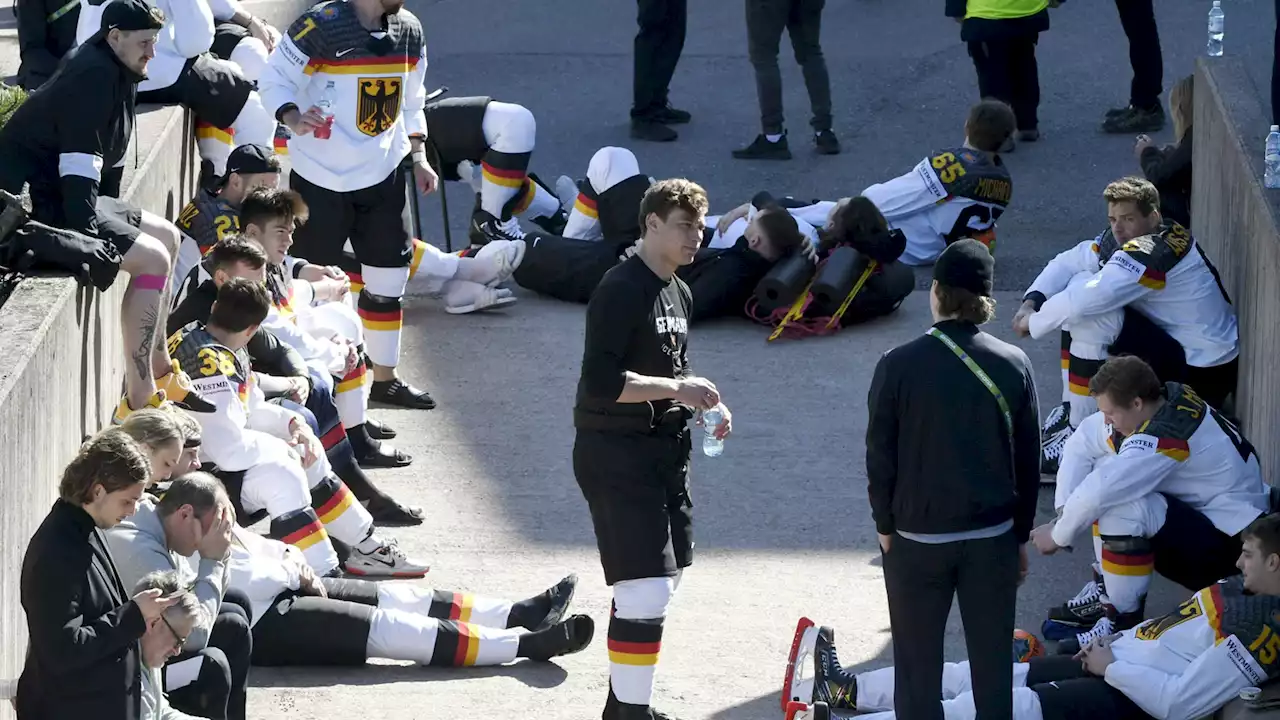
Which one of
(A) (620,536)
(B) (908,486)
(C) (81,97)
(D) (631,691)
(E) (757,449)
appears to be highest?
(C) (81,97)

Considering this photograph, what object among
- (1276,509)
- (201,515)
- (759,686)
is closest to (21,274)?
(201,515)

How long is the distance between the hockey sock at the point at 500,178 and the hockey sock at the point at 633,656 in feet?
17.7

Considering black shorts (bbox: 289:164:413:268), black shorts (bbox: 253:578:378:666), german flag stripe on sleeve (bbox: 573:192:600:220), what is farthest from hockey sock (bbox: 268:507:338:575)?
german flag stripe on sleeve (bbox: 573:192:600:220)

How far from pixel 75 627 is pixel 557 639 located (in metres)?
2.38

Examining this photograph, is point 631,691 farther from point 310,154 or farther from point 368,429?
point 310,154

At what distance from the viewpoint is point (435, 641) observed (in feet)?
21.8

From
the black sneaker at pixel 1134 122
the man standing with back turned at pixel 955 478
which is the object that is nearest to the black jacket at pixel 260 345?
the man standing with back turned at pixel 955 478

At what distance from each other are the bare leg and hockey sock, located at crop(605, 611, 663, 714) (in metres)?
2.16

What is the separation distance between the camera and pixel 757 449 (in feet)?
29.5

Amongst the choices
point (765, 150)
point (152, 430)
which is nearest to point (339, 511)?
point (152, 430)

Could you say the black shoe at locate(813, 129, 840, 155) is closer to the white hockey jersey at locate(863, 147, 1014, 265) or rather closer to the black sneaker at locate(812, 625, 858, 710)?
the white hockey jersey at locate(863, 147, 1014, 265)

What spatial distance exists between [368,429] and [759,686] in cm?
298

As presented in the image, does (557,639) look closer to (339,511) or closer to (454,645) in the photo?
(454,645)

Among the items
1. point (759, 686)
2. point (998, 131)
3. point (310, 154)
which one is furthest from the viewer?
point (998, 131)
